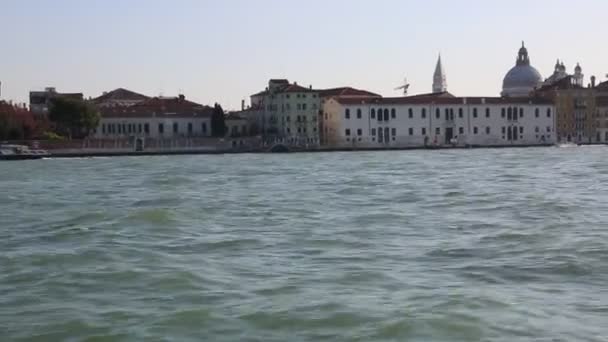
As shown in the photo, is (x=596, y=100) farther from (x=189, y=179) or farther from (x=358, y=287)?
(x=358, y=287)

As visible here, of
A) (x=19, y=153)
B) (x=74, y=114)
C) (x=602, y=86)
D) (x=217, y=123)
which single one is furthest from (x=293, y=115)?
(x=602, y=86)

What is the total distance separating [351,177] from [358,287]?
13.3 meters

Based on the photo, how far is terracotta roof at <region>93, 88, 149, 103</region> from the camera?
173 ft

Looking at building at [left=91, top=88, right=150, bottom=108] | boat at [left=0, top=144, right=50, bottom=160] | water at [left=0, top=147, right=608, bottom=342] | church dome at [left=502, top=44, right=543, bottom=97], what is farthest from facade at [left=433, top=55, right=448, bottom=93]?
water at [left=0, top=147, right=608, bottom=342]

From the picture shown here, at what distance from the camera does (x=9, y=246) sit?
7.89 metres

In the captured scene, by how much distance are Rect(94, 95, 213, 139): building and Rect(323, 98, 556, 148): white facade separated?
553cm

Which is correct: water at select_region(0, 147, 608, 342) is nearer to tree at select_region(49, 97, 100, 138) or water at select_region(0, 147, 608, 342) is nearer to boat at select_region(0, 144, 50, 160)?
boat at select_region(0, 144, 50, 160)

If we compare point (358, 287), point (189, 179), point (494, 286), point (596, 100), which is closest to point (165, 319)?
point (358, 287)

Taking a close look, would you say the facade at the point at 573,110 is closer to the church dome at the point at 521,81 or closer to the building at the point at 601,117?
the building at the point at 601,117

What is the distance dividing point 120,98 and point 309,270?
47579 millimetres

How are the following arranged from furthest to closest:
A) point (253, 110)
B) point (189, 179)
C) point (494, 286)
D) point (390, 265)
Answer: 1. point (253, 110)
2. point (189, 179)
3. point (390, 265)
4. point (494, 286)

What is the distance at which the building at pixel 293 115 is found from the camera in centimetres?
4394

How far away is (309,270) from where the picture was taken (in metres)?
6.40

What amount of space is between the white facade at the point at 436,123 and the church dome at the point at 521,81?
953cm
